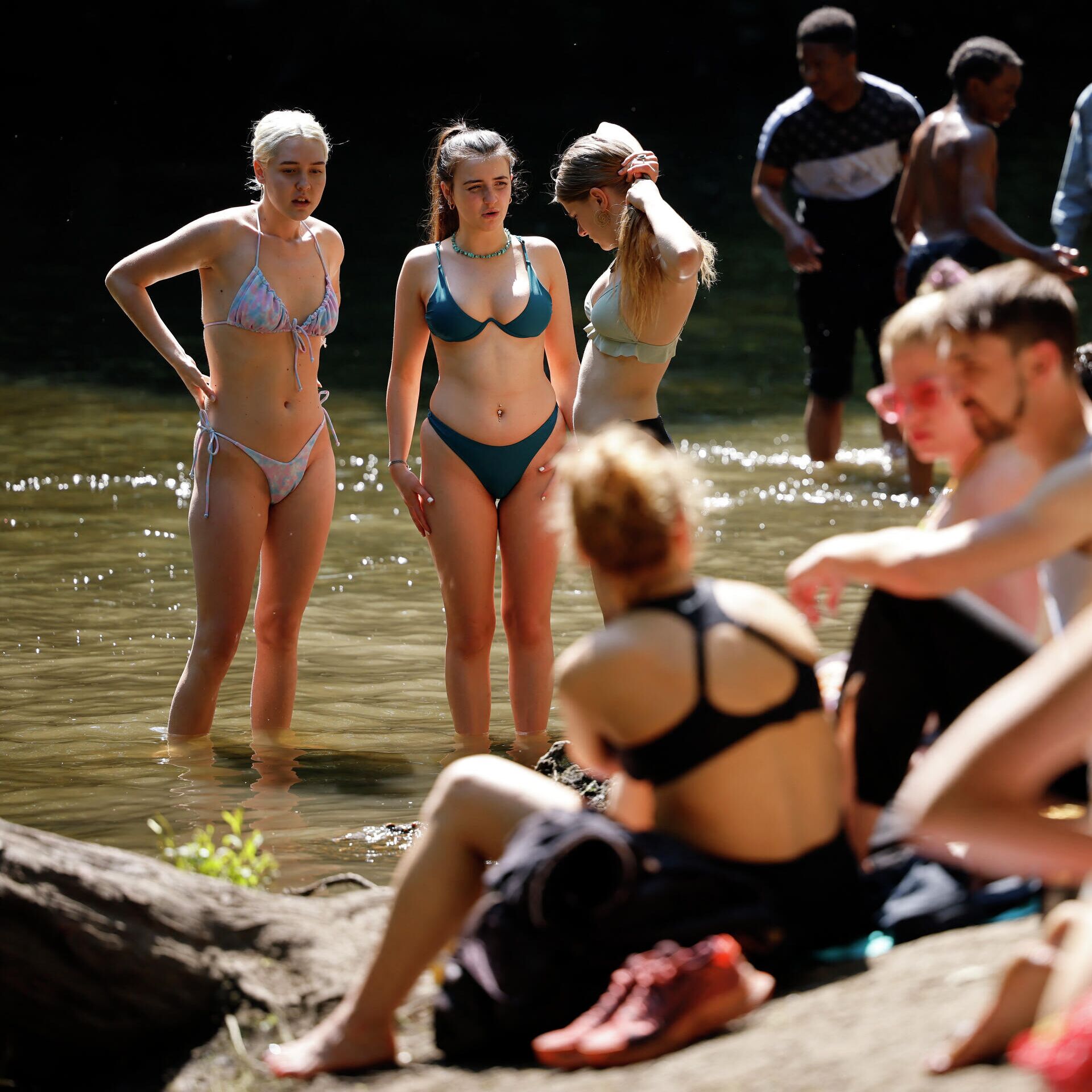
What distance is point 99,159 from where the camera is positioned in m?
21.8

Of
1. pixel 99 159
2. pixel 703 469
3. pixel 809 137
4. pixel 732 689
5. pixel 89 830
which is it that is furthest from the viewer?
pixel 99 159

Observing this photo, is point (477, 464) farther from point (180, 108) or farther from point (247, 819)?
point (180, 108)

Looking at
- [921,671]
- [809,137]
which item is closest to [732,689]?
[921,671]

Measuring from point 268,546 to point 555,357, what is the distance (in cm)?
112

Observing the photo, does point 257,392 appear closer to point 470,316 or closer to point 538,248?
point 470,316

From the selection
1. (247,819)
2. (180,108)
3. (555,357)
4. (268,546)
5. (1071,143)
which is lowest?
(247,819)

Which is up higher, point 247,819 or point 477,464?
point 477,464

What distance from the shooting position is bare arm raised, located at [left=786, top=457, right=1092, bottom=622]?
2783 mm

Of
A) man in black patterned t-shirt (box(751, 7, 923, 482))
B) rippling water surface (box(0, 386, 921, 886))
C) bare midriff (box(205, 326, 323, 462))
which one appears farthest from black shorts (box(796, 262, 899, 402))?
bare midriff (box(205, 326, 323, 462))

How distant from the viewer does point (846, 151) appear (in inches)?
363

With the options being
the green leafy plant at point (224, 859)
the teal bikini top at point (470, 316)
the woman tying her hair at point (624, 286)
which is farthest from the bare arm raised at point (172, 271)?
the green leafy plant at point (224, 859)

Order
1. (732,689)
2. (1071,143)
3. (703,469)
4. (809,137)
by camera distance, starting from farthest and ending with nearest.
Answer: (703,469) → (809,137) → (1071,143) → (732,689)

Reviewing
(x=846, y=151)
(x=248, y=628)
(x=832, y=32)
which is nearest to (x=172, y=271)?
(x=248, y=628)

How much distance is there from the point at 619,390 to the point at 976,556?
7.76 ft
